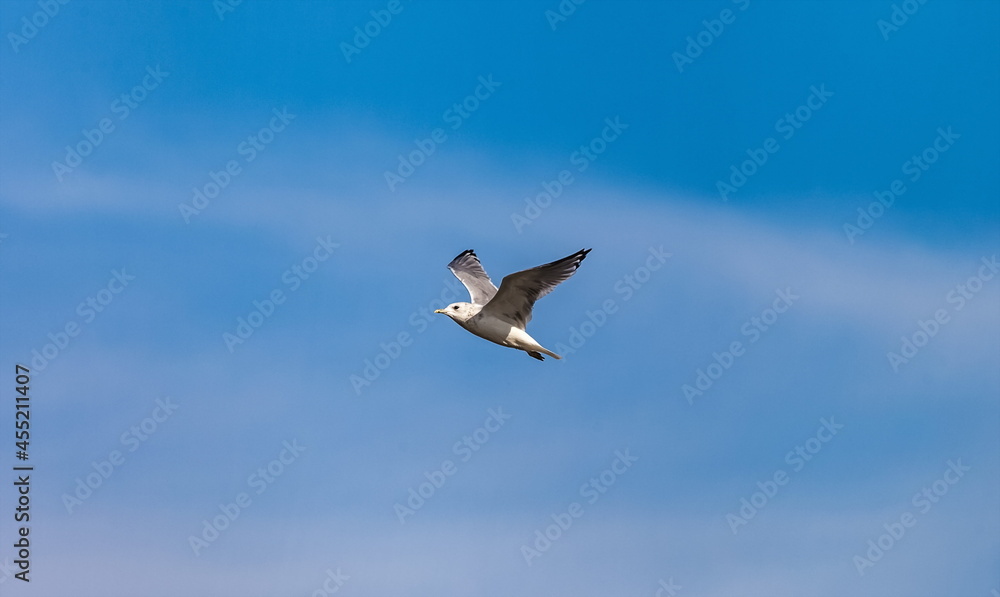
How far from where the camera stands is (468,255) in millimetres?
23797

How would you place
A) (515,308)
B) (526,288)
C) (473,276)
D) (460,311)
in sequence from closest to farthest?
(526,288) → (515,308) → (460,311) → (473,276)

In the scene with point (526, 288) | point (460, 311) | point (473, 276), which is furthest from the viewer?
point (473, 276)

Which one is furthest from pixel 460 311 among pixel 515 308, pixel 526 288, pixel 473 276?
pixel 473 276

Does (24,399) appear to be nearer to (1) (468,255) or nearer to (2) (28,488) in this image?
(2) (28,488)

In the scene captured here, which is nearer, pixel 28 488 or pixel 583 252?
pixel 583 252

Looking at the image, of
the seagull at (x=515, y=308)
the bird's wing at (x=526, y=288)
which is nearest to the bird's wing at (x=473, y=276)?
the seagull at (x=515, y=308)

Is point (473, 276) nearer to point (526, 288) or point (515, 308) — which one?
point (515, 308)

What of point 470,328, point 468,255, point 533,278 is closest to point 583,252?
point 533,278

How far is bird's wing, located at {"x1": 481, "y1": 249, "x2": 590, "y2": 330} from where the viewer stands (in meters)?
19.1

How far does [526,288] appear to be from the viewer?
19.6m

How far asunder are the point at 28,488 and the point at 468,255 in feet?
34.3

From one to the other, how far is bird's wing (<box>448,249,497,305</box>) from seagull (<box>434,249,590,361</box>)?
0.54m

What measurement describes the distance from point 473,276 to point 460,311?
2.47 metres

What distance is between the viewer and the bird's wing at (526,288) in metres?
19.1
